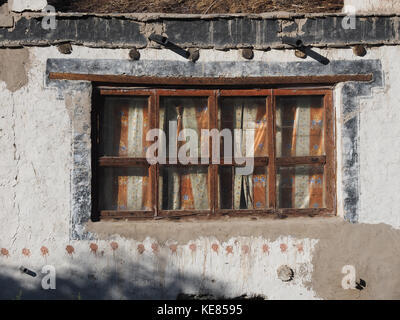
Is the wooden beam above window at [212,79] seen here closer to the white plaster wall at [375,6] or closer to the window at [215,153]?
the window at [215,153]

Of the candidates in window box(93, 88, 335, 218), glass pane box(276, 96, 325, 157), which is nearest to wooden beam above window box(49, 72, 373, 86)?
window box(93, 88, 335, 218)

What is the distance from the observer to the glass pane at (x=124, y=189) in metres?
4.69

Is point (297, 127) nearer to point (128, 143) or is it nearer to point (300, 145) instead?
point (300, 145)

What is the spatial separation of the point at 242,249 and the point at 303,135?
4.09 feet

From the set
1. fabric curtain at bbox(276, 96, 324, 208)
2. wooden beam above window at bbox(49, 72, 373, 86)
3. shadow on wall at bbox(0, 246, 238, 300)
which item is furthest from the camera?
fabric curtain at bbox(276, 96, 324, 208)

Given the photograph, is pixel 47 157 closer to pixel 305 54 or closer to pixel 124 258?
pixel 124 258

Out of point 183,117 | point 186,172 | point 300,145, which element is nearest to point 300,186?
point 300,145

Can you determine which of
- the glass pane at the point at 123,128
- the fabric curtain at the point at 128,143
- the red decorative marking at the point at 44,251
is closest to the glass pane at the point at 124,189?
the fabric curtain at the point at 128,143

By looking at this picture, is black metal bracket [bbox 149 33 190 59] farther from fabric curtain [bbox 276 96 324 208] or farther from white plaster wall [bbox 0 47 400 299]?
fabric curtain [bbox 276 96 324 208]

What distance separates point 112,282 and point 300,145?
218 cm

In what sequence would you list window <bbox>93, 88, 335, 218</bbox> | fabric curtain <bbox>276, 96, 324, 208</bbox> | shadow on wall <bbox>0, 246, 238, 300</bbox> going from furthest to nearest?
1. fabric curtain <bbox>276, 96, 324, 208</bbox>
2. window <bbox>93, 88, 335, 218</bbox>
3. shadow on wall <bbox>0, 246, 238, 300</bbox>

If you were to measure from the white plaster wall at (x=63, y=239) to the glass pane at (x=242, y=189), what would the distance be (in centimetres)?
38

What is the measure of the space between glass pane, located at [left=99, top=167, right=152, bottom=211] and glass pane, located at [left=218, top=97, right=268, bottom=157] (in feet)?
3.01

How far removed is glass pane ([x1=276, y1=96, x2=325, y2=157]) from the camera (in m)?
4.80
